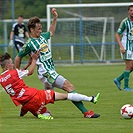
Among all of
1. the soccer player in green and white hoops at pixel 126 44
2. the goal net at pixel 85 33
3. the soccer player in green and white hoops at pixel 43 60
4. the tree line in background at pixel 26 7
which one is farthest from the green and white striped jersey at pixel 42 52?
the tree line in background at pixel 26 7

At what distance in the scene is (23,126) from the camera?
9180mm

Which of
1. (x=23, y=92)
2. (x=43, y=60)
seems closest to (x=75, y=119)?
(x=23, y=92)

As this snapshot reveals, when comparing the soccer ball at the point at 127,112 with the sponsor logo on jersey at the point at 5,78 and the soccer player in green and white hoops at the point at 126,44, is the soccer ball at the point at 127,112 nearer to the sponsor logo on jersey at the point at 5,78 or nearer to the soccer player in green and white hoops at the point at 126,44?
the sponsor logo on jersey at the point at 5,78

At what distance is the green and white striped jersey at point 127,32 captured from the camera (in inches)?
594

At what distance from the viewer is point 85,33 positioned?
28109 millimetres

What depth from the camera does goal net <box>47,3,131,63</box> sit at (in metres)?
27.7

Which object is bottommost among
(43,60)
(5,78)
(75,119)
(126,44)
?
(75,119)

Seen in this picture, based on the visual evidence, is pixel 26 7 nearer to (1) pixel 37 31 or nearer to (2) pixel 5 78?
(1) pixel 37 31

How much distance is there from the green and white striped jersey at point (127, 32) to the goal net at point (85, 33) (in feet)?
39.3

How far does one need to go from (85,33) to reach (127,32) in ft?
42.1

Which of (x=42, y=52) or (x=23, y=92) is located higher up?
(x=42, y=52)

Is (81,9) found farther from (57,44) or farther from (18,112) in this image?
(18,112)

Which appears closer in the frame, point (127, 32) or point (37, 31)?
point (37, 31)

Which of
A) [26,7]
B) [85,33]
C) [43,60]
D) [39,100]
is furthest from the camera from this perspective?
[26,7]
